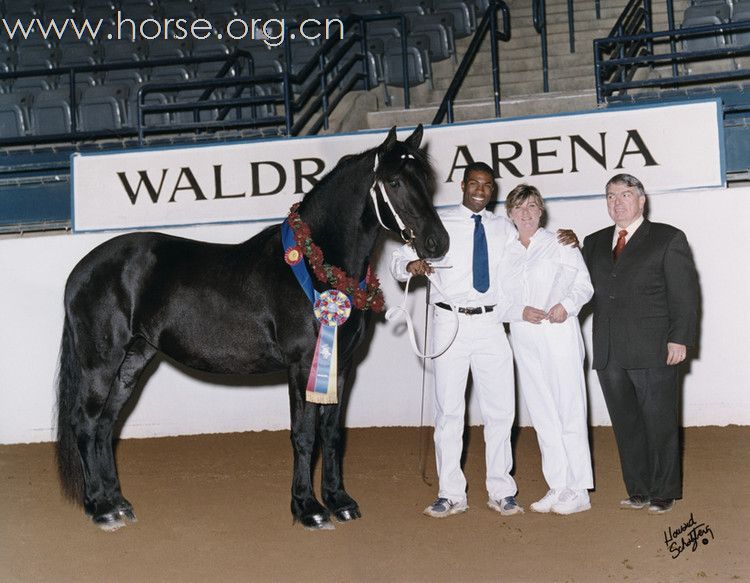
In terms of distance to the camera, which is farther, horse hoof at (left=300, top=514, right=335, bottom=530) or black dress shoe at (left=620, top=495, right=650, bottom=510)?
black dress shoe at (left=620, top=495, right=650, bottom=510)

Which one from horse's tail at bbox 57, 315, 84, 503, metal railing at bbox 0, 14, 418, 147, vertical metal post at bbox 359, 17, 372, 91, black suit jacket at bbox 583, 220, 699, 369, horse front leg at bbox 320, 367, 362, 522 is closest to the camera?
black suit jacket at bbox 583, 220, 699, 369

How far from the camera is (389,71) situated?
32.1ft

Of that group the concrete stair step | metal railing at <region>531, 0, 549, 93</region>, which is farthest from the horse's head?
metal railing at <region>531, 0, 549, 93</region>

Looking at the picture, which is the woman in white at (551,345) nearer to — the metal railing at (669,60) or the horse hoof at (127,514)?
the horse hoof at (127,514)

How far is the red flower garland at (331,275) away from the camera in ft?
15.5

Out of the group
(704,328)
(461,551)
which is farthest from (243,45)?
(461,551)

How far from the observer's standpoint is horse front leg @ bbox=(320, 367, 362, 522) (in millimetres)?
4820

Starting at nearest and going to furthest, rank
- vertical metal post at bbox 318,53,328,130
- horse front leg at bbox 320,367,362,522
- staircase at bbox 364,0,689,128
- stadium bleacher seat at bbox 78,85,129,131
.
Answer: horse front leg at bbox 320,367,362,522, vertical metal post at bbox 318,53,328,130, staircase at bbox 364,0,689,128, stadium bleacher seat at bbox 78,85,129,131

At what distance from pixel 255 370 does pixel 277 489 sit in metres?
0.84

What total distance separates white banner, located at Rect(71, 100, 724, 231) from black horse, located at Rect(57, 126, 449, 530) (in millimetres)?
1716

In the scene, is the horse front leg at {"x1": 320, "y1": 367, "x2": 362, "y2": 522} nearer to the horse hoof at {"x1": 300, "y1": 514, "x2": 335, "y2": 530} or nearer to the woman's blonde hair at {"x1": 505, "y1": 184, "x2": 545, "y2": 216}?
the horse hoof at {"x1": 300, "y1": 514, "x2": 335, "y2": 530}

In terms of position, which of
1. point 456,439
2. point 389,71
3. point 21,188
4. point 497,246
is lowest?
point 456,439

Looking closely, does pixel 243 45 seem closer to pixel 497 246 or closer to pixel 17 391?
pixel 17 391
